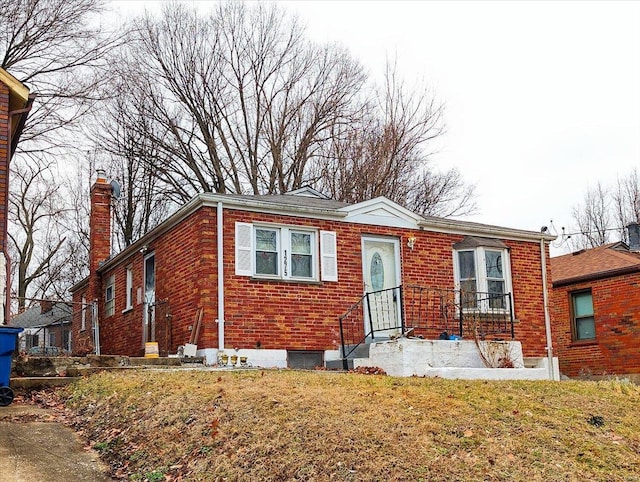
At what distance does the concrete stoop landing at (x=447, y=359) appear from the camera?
1276 centimetres

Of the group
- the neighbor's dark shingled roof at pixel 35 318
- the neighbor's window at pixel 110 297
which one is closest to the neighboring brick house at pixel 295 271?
the neighbor's window at pixel 110 297

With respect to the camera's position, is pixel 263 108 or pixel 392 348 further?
pixel 263 108

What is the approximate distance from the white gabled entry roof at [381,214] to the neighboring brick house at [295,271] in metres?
0.02

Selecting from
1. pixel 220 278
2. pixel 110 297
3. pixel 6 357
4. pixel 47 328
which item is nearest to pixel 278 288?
pixel 220 278

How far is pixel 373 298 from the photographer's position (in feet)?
53.1

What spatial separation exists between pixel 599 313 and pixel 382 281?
7.82 metres

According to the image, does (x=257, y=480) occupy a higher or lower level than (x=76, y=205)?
lower

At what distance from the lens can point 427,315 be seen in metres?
16.4

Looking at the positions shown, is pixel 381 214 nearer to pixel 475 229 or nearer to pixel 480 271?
pixel 475 229

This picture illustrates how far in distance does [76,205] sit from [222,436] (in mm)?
28020

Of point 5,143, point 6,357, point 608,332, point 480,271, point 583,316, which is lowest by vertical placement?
point 6,357

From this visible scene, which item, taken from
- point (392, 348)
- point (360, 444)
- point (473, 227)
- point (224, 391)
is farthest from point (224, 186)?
point (360, 444)

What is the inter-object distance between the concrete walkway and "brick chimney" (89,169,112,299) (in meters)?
11.9

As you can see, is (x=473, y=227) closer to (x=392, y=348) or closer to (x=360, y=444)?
(x=392, y=348)
